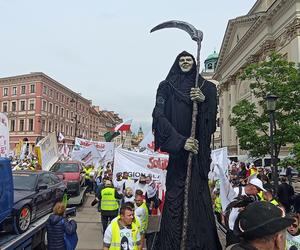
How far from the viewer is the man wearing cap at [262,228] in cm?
188

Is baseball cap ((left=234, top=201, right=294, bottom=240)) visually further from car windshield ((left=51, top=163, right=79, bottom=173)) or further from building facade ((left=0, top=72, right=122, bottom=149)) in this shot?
building facade ((left=0, top=72, right=122, bottom=149))

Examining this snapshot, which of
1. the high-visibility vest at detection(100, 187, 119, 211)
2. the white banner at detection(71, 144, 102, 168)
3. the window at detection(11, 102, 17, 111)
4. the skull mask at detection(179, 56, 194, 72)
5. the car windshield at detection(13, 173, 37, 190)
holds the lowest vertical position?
the high-visibility vest at detection(100, 187, 119, 211)

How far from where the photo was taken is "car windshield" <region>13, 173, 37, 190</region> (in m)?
9.79

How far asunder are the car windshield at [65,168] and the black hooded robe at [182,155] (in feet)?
47.9

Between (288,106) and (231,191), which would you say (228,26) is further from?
(231,191)

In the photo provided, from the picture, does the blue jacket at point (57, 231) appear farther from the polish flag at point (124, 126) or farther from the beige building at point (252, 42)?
the beige building at point (252, 42)

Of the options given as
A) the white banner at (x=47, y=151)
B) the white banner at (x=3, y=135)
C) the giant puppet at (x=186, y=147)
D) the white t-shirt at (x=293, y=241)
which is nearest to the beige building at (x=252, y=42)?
the white banner at (x=47, y=151)

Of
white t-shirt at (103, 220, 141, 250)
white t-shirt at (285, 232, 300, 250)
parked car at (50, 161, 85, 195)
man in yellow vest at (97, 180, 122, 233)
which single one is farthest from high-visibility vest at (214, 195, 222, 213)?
parked car at (50, 161, 85, 195)

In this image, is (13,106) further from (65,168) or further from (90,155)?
(65,168)

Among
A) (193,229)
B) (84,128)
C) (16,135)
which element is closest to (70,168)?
(193,229)

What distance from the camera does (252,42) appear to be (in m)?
44.9

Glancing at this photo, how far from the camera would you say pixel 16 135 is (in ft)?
250

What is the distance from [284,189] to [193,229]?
969 centimetres

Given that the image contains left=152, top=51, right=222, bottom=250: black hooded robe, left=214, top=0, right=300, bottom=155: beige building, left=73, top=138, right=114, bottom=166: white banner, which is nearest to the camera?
left=152, top=51, right=222, bottom=250: black hooded robe
